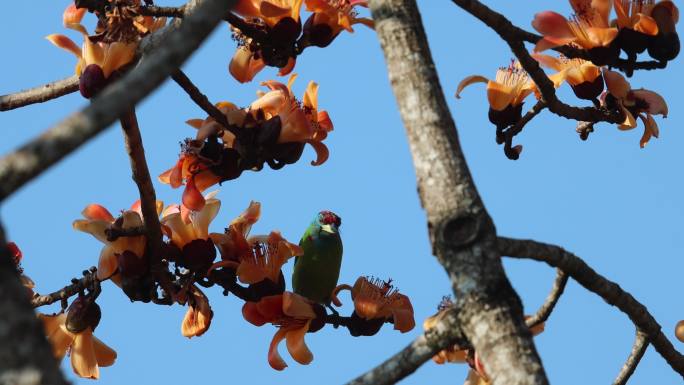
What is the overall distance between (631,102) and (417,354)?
69.2 inches

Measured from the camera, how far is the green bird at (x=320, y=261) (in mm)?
4574

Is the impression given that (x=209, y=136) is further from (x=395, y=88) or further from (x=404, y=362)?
(x=404, y=362)

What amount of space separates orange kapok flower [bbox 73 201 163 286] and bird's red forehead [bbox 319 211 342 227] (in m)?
1.75

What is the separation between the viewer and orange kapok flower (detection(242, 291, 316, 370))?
3465 millimetres

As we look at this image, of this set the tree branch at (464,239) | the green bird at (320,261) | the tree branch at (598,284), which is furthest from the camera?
the green bird at (320,261)

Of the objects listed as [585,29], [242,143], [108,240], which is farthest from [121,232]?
[585,29]

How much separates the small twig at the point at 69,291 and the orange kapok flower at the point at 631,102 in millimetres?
1648

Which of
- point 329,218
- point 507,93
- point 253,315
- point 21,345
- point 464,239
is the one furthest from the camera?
point 329,218

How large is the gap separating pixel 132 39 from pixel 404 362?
5.05ft

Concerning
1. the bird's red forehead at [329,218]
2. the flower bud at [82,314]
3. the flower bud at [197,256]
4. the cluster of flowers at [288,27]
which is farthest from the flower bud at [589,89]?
the bird's red forehead at [329,218]

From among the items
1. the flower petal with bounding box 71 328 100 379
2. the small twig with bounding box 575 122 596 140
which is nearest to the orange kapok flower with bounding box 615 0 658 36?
the small twig with bounding box 575 122 596 140

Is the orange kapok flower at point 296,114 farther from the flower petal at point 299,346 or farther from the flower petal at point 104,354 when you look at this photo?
the flower petal at point 104,354

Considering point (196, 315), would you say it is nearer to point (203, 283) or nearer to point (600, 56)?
point (203, 283)

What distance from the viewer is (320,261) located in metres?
4.76
